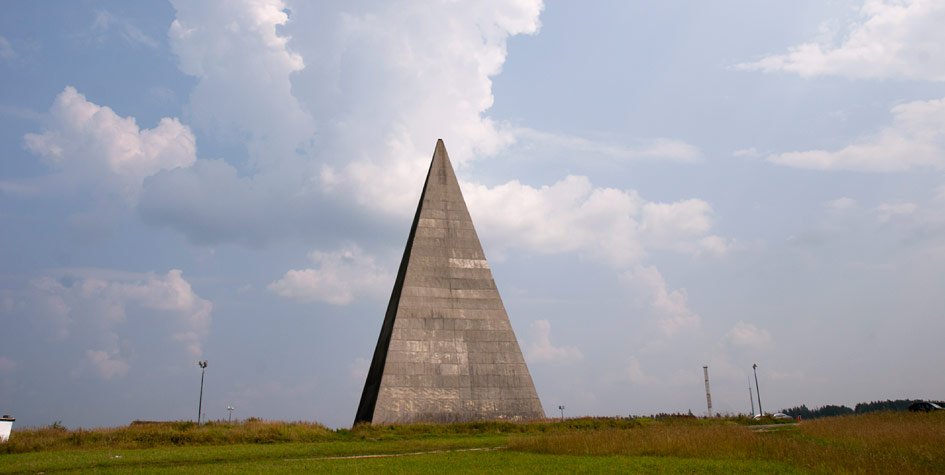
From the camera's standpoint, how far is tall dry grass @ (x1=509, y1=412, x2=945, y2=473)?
583 inches

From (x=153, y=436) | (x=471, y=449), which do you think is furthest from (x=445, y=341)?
(x=153, y=436)

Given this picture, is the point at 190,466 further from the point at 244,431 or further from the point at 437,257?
the point at 437,257

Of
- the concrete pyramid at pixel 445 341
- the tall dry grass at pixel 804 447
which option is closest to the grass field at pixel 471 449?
the tall dry grass at pixel 804 447

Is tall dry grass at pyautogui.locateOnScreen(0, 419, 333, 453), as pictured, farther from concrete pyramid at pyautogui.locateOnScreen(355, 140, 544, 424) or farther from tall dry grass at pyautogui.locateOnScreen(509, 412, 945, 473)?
tall dry grass at pyautogui.locateOnScreen(509, 412, 945, 473)

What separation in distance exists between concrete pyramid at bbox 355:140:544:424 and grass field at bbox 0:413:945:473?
2.37 meters

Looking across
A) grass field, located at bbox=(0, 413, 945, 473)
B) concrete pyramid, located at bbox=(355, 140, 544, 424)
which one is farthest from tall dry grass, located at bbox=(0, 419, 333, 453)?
concrete pyramid, located at bbox=(355, 140, 544, 424)

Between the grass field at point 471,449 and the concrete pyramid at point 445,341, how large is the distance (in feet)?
7.76

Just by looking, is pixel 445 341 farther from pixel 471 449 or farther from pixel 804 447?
pixel 804 447

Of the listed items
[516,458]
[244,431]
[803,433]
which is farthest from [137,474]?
[803,433]

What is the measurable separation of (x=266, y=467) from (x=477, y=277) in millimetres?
20506

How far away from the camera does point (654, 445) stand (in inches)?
746

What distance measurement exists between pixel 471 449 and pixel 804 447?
32.2 feet

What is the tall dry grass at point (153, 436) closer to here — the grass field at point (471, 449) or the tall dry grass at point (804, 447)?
the grass field at point (471, 449)

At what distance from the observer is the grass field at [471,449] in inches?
607
